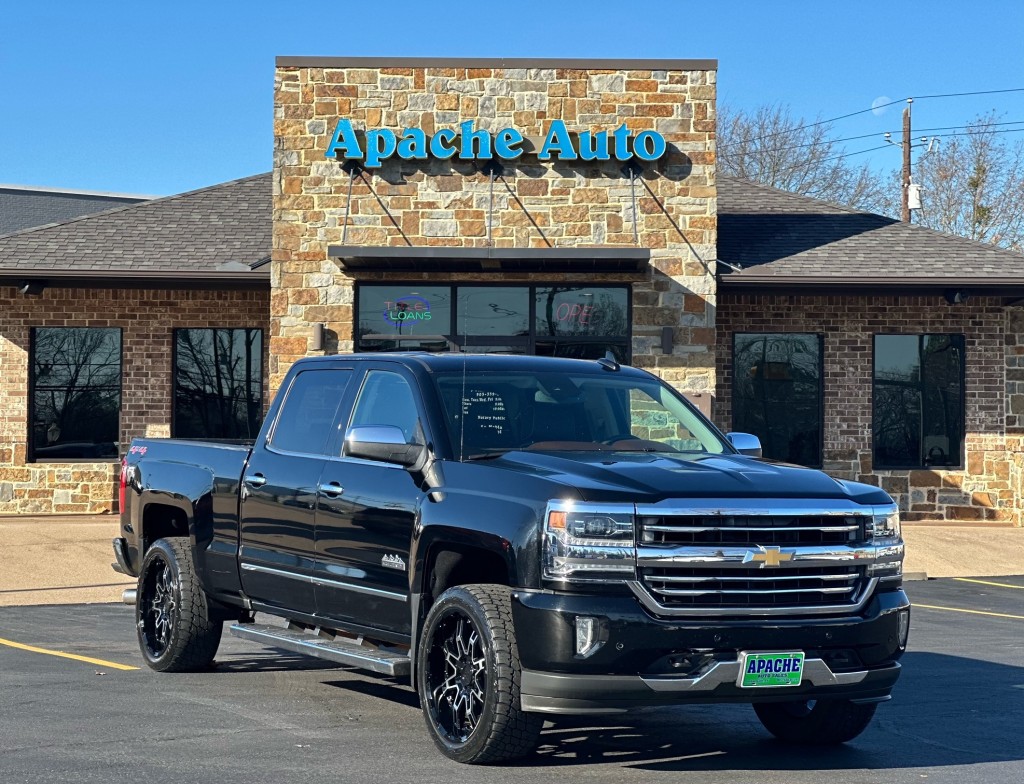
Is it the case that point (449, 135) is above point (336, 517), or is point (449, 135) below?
above

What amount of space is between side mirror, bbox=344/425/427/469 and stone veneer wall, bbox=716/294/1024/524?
604 inches

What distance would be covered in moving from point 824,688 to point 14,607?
29.8 feet

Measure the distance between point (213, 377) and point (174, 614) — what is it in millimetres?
13404

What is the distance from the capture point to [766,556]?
261 inches

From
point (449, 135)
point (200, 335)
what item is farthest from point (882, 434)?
point (200, 335)

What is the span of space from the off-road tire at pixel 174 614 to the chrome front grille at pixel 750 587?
3.96 m

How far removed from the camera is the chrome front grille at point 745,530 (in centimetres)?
652

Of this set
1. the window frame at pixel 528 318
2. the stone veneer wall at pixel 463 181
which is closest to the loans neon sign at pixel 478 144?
the stone veneer wall at pixel 463 181

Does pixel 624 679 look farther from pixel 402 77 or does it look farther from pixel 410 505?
pixel 402 77

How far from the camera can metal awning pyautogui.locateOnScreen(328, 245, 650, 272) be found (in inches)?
750

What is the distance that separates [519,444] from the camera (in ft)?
25.5

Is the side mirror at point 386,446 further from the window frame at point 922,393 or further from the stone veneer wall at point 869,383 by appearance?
the window frame at point 922,393

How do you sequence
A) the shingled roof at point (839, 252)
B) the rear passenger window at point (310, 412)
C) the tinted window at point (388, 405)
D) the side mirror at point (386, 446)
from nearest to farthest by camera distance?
the side mirror at point (386, 446) < the tinted window at point (388, 405) < the rear passenger window at point (310, 412) < the shingled roof at point (839, 252)

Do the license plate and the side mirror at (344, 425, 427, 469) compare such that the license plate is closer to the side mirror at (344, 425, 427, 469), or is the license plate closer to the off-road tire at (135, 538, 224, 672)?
the side mirror at (344, 425, 427, 469)
